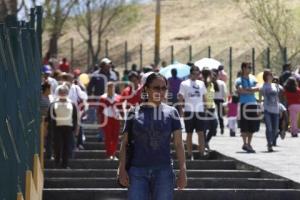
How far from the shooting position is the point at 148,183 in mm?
11531

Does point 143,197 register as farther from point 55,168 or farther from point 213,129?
point 213,129

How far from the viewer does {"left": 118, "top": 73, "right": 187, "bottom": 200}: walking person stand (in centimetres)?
1149

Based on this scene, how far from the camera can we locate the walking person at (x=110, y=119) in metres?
22.6

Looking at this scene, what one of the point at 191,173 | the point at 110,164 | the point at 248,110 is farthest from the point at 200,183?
the point at 248,110

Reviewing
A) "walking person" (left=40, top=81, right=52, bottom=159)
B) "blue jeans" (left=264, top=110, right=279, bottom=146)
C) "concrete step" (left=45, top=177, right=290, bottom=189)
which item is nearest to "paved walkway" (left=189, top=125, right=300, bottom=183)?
"blue jeans" (left=264, top=110, right=279, bottom=146)

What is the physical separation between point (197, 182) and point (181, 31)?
6627 centimetres

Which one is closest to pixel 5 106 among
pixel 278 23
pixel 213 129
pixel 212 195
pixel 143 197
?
pixel 143 197

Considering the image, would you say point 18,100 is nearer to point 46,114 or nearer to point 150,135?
point 150,135

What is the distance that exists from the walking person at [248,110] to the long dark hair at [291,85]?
6.26 meters

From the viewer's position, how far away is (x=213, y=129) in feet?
80.3

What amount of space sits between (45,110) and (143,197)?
980 cm

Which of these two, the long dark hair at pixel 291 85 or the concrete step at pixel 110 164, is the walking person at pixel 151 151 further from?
the long dark hair at pixel 291 85

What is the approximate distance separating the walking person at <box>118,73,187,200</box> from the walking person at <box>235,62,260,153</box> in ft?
38.7

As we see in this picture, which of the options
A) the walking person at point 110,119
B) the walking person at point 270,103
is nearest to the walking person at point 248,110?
the walking person at point 270,103
